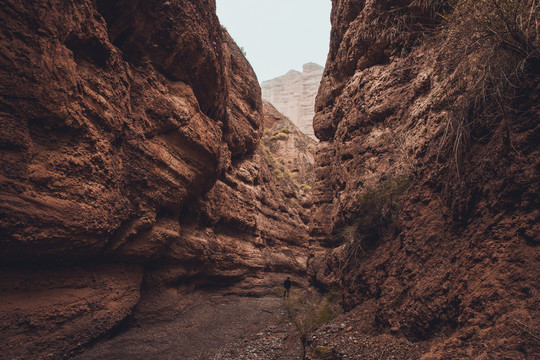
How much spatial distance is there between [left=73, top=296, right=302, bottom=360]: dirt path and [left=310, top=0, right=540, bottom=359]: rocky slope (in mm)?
2437

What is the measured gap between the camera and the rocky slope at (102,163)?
430cm

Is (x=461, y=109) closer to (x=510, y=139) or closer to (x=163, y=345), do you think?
(x=510, y=139)

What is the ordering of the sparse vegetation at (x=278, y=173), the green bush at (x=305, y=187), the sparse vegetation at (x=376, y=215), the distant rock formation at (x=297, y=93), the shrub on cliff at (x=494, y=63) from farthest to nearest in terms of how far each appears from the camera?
1. the distant rock formation at (x=297, y=93)
2. the green bush at (x=305, y=187)
3. the sparse vegetation at (x=278, y=173)
4. the sparse vegetation at (x=376, y=215)
5. the shrub on cliff at (x=494, y=63)

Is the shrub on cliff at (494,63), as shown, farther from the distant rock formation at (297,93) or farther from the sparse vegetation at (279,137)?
the distant rock formation at (297,93)

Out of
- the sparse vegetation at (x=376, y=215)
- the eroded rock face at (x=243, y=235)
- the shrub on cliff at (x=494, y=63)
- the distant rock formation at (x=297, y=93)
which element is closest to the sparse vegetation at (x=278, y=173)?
the eroded rock face at (x=243, y=235)

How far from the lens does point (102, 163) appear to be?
565 cm

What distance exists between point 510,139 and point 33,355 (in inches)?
300

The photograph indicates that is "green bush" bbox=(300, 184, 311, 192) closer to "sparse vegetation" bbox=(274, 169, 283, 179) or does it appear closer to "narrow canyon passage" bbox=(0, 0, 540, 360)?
"sparse vegetation" bbox=(274, 169, 283, 179)

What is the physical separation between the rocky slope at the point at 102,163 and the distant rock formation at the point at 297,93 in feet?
213

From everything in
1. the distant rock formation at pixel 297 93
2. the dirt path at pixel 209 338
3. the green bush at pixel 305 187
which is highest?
the distant rock formation at pixel 297 93

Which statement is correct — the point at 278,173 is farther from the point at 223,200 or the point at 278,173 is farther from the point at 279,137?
the point at 279,137

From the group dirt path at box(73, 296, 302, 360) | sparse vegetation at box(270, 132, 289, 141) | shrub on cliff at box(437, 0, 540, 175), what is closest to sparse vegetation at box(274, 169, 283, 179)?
sparse vegetation at box(270, 132, 289, 141)

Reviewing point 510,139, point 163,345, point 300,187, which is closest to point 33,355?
point 163,345

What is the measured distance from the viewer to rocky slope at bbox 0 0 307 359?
14.1 ft
